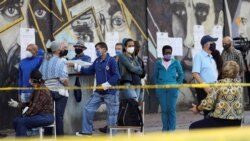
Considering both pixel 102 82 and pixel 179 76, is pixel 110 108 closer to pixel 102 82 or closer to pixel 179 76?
pixel 102 82

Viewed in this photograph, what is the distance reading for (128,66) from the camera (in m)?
11.0

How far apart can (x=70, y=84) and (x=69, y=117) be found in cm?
60

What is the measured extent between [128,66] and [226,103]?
2.75 meters

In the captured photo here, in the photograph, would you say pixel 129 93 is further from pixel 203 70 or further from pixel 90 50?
pixel 90 50

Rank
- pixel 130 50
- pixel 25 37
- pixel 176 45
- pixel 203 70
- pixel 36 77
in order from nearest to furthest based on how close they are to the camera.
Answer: pixel 36 77, pixel 203 70, pixel 130 50, pixel 25 37, pixel 176 45

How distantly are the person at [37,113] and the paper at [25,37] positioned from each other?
3.03 meters

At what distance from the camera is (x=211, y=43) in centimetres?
1102

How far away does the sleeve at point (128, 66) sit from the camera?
1099cm

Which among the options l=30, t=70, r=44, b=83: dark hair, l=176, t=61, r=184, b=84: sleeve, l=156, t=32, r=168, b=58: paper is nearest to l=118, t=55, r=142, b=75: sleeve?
l=176, t=61, r=184, b=84: sleeve

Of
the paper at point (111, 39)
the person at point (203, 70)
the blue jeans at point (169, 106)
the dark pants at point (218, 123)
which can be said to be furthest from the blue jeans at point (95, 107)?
the paper at point (111, 39)

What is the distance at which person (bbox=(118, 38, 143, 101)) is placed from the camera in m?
11.0

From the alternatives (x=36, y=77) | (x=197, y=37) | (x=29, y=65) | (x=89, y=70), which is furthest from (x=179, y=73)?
(x=197, y=37)

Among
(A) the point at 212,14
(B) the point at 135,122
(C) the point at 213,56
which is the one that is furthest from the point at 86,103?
(A) the point at 212,14

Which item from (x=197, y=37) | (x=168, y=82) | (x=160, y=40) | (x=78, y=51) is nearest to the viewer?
(x=168, y=82)
